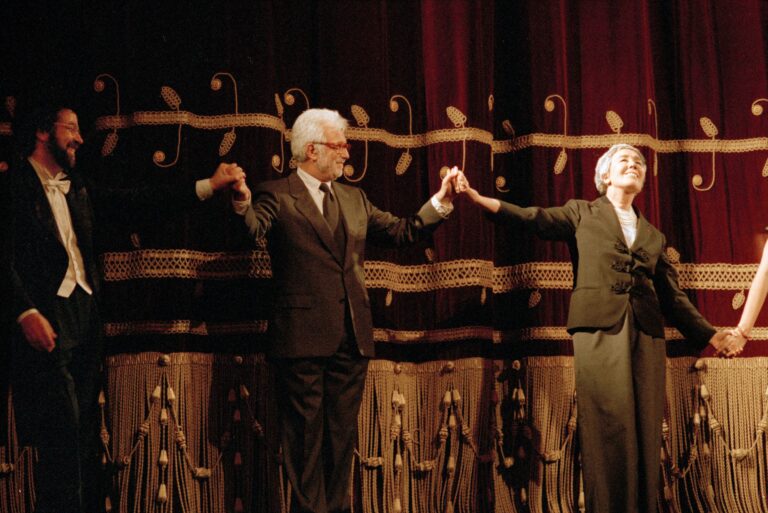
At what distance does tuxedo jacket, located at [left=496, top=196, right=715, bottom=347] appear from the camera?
331cm

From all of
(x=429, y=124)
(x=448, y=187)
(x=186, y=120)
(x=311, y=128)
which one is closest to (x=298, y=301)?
(x=311, y=128)

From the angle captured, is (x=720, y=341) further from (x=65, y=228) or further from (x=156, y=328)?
(x=65, y=228)

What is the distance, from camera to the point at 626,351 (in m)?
3.26

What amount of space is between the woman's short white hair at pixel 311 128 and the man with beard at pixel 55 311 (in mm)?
303

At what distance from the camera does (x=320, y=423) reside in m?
3.07

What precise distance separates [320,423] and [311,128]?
1012 mm

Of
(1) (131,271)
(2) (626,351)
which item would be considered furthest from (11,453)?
(2) (626,351)

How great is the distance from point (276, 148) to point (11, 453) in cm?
149

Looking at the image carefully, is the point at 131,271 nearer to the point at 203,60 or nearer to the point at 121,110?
the point at 121,110

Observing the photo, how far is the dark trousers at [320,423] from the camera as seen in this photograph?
2988 millimetres

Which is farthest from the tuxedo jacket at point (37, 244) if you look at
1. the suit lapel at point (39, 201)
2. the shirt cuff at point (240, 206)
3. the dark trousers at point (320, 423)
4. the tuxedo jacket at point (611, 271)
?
the tuxedo jacket at point (611, 271)

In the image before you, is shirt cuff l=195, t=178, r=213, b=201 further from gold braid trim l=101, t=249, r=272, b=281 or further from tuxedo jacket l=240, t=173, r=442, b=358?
gold braid trim l=101, t=249, r=272, b=281

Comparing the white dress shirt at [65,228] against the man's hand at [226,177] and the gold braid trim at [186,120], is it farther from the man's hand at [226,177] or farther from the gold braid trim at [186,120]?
the gold braid trim at [186,120]

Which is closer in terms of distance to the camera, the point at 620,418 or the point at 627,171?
the point at 620,418
